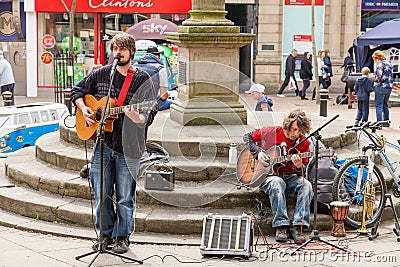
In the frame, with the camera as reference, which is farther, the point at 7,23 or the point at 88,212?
the point at 7,23

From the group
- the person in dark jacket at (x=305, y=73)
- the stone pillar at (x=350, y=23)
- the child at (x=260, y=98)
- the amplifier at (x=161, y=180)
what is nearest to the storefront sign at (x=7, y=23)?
the person in dark jacket at (x=305, y=73)

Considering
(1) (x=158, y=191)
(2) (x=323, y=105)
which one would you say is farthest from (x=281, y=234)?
(2) (x=323, y=105)

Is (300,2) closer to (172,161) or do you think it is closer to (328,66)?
(328,66)

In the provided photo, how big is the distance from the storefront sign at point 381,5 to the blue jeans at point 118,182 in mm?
21585

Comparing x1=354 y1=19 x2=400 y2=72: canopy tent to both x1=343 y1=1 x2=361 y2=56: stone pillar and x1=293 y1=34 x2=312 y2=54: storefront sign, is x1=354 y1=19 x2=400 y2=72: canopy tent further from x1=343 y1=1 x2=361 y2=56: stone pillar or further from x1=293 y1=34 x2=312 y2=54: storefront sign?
x1=293 y1=34 x2=312 y2=54: storefront sign

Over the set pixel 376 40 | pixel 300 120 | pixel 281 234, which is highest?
pixel 376 40

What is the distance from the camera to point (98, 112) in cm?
758

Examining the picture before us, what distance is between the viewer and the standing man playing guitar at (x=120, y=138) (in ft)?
24.6

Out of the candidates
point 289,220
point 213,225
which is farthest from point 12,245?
point 289,220

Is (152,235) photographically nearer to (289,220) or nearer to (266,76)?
(289,220)

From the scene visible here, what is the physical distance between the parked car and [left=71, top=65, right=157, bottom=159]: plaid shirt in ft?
23.1

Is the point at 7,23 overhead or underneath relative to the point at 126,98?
overhead

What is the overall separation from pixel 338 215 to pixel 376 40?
1650cm

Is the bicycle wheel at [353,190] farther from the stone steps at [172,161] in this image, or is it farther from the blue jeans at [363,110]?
the blue jeans at [363,110]
